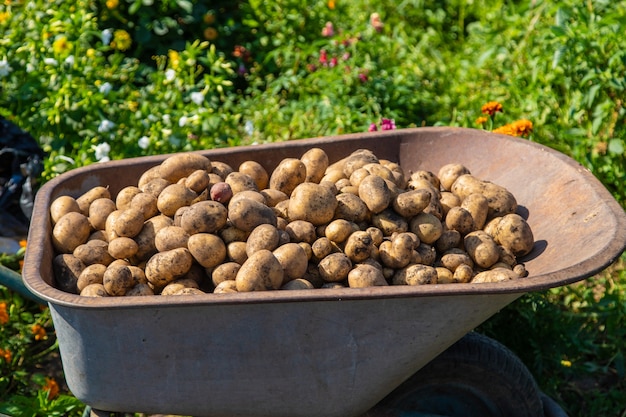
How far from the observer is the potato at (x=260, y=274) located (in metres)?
2.05

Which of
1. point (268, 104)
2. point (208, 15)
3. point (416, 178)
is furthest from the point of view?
point (208, 15)

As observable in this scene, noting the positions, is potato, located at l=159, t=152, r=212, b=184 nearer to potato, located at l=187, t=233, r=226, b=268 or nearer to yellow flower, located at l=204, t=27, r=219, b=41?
potato, located at l=187, t=233, r=226, b=268

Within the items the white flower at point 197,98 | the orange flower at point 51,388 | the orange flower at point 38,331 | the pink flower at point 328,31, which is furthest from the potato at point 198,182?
the pink flower at point 328,31

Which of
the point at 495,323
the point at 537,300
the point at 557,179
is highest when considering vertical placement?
Result: the point at 557,179

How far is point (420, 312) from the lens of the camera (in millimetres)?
1993

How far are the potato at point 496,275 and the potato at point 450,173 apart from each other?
561mm

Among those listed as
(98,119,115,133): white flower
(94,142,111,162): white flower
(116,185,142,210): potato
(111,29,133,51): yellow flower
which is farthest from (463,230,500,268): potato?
(111,29,133,51): yellow flower

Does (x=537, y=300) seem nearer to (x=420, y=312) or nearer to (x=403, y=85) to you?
(x=420, y=312)

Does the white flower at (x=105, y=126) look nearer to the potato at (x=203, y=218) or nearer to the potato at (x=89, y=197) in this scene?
the potato at (x=89, y=197)

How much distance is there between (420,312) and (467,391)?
0.62 m

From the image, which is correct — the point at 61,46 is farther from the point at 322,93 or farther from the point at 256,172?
the point at 256,172

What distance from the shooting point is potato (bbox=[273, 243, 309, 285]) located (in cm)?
216

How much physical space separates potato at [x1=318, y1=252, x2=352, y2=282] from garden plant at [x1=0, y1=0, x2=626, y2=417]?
111 cm

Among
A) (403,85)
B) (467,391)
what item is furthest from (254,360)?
(403,85)
